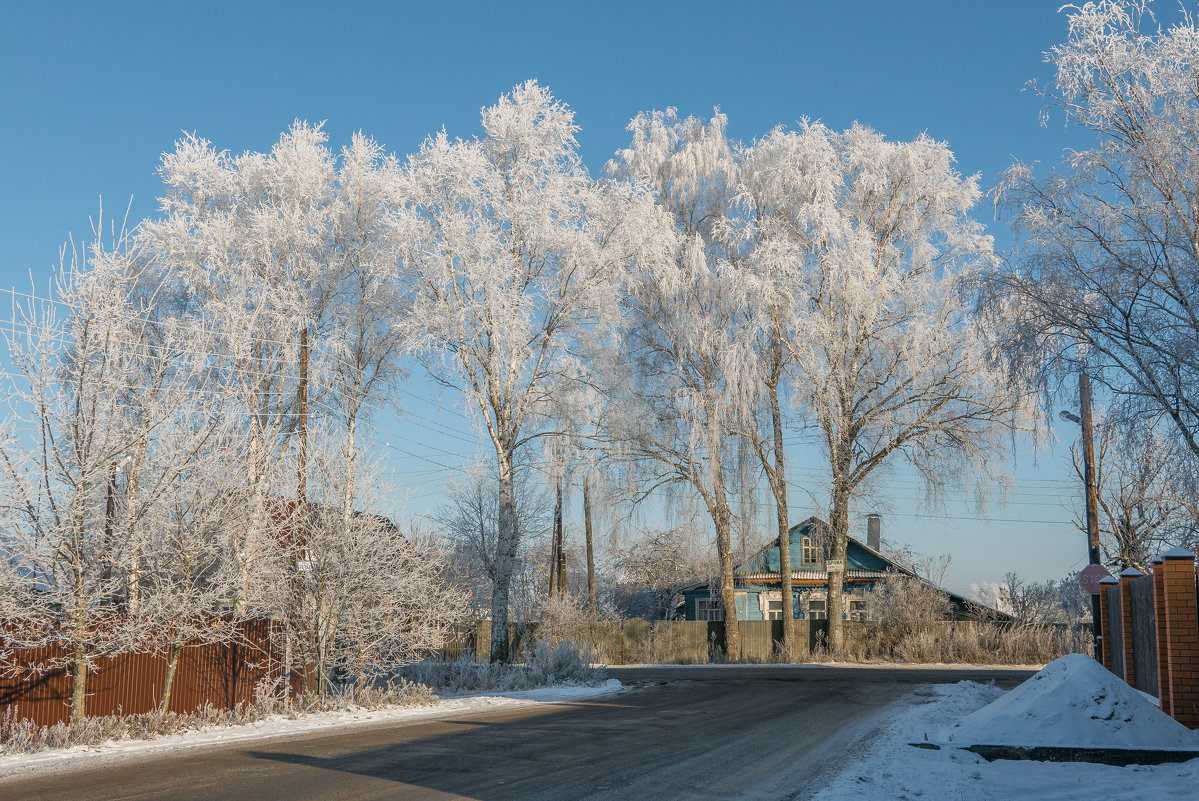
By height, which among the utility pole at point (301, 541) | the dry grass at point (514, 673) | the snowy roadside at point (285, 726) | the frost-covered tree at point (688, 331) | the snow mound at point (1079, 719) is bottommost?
A: the dry grass at point (514, 673)

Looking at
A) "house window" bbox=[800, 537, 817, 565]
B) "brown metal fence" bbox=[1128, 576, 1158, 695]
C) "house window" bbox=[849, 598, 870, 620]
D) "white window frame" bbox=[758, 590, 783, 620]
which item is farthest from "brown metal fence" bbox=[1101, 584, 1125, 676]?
"white window frame" bbox=[758, 590, 783, 620]

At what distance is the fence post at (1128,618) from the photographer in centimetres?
1553

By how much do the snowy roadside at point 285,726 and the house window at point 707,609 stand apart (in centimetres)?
2738

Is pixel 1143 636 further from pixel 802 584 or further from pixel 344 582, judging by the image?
pixel 802 584

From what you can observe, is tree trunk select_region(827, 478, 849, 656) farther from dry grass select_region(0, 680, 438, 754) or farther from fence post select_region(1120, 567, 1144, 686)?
dry grass select_region(0, 680, 438, 754)

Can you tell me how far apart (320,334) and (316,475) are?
26.9 feet

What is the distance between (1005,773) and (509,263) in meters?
16.8

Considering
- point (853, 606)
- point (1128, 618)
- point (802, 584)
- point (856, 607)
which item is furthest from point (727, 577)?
point (856, 607)

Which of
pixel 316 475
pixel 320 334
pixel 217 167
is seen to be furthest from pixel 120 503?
pixel 217 167

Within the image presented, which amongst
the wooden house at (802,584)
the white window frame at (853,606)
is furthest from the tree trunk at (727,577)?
the white window frame at (853,606)

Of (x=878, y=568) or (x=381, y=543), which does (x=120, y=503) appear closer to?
(x=381, y=543)

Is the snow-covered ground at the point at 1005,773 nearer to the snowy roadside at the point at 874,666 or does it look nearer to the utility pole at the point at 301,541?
the utility pole at the point at 301,541

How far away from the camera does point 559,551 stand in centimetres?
3694

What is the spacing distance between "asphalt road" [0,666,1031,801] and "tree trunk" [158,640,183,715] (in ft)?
7.64
